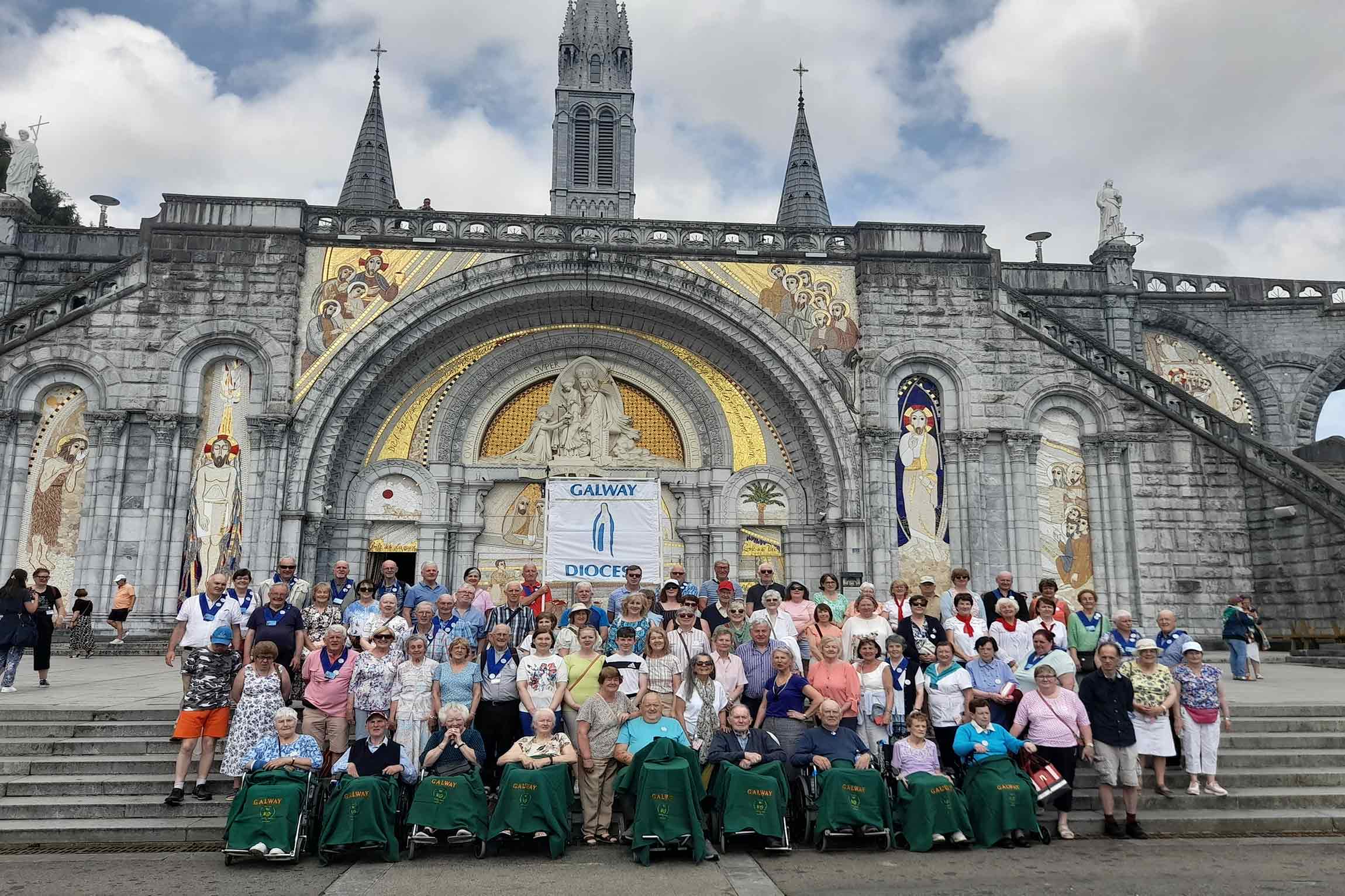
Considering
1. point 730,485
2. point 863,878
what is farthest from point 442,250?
point 863,878

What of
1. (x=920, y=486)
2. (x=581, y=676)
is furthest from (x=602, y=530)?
(x=581, y=676)

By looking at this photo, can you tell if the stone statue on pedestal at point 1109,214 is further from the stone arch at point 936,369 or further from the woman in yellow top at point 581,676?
the woman in yellow top at point 581,676

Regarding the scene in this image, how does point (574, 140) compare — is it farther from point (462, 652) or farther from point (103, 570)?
point (462, 652)

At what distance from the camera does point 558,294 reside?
1952 centimetres

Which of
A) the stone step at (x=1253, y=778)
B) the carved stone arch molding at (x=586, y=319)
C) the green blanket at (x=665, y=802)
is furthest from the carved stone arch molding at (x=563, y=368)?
the green blanket at (x=665, y=802)

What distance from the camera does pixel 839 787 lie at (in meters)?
7.61

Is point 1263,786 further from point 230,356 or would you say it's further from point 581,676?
point 230,356

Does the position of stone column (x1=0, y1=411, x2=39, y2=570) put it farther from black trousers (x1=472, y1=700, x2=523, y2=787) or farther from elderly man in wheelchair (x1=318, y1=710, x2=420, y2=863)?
black trousers (x1=472, y1=700, x2=523, y2=787)

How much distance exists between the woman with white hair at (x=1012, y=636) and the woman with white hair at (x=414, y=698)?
18.2 ft

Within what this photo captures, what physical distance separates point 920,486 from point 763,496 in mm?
3268

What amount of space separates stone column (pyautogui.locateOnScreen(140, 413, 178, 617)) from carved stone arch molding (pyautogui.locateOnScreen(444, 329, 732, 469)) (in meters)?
4.97

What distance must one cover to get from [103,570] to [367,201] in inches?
998

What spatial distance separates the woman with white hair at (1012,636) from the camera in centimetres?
944

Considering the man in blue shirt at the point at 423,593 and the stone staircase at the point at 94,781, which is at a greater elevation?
the man in blue shirt at the point at 423,593
